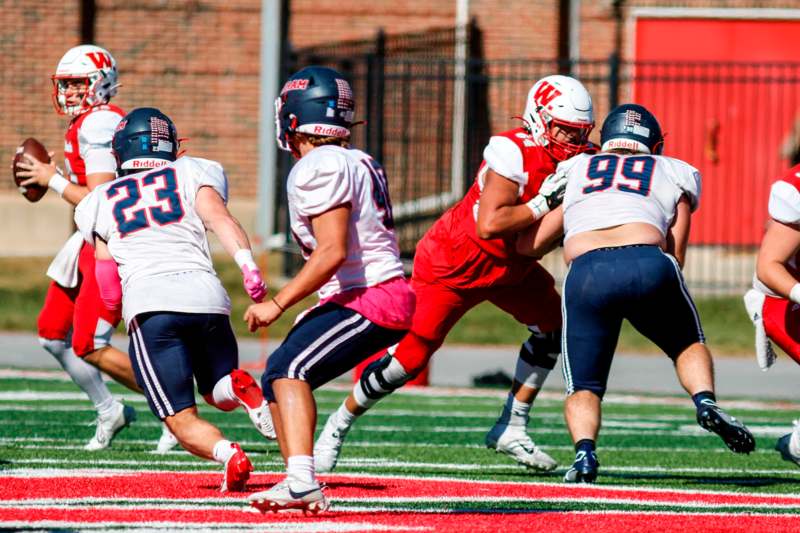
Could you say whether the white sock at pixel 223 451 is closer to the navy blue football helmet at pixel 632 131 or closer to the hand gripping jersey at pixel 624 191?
the hand gripping jersey at pixel 624 191

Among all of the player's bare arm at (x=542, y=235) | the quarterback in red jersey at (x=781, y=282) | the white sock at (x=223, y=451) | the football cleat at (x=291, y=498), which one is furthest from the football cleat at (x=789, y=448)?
the white sock at (x=223, y=451)

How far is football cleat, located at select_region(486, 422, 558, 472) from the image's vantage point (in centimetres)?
812

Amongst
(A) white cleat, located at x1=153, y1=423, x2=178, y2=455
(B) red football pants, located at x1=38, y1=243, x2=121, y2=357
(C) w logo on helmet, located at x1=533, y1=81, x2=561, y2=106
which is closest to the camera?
(C) w logo on helmet, located at x1=533, y1=81, x2=561, y2=106

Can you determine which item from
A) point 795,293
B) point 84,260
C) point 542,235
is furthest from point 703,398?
point 84,260

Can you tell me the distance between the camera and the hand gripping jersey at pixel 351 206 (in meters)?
6.26

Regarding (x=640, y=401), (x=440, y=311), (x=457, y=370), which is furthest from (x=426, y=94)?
(x=440, y=311)

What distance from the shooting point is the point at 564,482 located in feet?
24.7

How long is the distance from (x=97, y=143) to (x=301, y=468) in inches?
127

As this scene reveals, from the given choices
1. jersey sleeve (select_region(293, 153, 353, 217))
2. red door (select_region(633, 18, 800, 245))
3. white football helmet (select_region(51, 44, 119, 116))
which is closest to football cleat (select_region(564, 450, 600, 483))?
jersey sleeve (select_region(293, 153, 353, 217))

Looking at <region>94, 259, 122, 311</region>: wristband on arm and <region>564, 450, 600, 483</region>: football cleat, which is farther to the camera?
<region>564, 450, 600, 483</region>: football cleat

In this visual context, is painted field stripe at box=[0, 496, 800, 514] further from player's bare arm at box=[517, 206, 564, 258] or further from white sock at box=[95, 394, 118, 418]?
white sock at box=[95, 394, 118, 418]

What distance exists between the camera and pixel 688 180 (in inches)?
286

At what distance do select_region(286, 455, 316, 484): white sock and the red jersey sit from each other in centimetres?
205

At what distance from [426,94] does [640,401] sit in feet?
28.4
